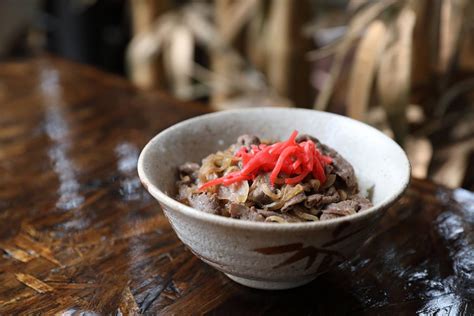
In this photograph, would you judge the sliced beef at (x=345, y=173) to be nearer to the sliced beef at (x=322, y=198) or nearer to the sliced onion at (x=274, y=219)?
the sliced beef at (x=322, y=198)

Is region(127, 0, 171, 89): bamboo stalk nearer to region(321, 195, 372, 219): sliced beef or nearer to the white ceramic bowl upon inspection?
the white ceramic bowl

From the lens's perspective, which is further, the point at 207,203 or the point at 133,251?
the point at 133,251

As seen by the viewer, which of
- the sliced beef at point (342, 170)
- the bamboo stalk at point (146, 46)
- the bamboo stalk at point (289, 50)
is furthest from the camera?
the bamboo stalk at point (146, 46)

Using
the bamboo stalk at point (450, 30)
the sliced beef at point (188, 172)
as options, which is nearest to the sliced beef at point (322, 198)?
the sliced beef at point (188, 172)

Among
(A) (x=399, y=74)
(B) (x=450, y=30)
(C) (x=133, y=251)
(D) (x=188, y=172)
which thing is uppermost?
(B) (x=450, y=30)

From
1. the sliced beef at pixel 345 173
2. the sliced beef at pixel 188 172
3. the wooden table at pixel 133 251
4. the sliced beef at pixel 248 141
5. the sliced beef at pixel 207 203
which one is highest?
the sliced beef at pixel 248 141

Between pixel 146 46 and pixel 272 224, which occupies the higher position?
pixel 272 224

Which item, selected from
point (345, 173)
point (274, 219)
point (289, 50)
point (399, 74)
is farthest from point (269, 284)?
point (289, 50)

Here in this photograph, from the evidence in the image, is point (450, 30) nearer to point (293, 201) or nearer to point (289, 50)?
point (289, 50)

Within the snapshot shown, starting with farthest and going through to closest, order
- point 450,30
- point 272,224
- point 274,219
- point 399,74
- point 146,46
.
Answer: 1. point 146,46
2. point 450,30
3. point 399,74
4. point 274,219
5. point 272,224
